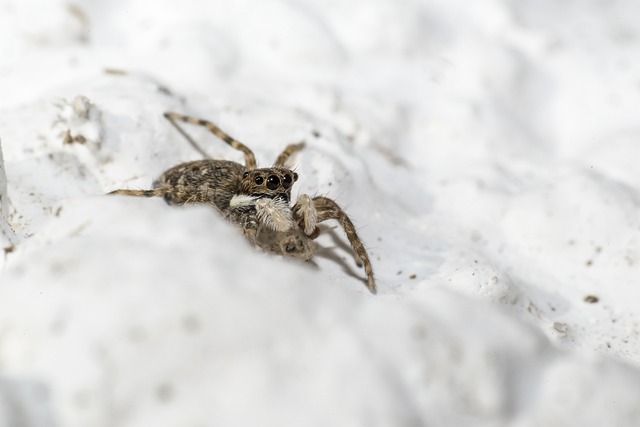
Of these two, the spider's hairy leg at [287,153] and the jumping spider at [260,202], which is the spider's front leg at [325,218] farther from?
the spider's hairy leg at [287,153]

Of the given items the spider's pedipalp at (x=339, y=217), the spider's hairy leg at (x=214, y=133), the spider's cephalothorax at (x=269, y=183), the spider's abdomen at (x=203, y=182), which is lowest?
the spider's hairy leg at (x=214, y=133)

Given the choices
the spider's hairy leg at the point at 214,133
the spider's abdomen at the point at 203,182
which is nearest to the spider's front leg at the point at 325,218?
the spider's abdomen at the point at 203,182

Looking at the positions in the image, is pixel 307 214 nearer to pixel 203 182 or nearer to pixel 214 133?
pixel 203 182

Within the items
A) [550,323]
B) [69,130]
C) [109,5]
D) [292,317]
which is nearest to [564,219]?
[550,323]

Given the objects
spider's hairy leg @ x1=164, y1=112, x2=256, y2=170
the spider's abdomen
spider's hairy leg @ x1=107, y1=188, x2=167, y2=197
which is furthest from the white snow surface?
spider's hairy leg @ x1=107, y1=188, x2=167, y2=197

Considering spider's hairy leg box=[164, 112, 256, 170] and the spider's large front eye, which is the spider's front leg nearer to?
the spider's large front eye
